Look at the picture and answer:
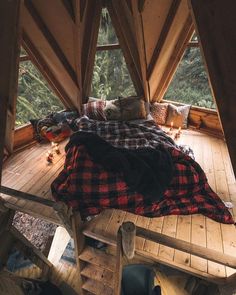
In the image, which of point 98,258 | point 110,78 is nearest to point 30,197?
point 98,258

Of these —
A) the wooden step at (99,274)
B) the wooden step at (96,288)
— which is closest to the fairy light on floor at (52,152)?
the wooden step at (99,274)

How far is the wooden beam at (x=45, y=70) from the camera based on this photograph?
318cm

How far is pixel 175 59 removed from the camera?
372 centimetres

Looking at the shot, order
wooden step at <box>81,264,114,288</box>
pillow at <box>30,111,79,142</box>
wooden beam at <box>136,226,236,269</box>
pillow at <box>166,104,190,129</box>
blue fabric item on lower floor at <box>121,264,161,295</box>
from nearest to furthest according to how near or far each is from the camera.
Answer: wooden beam at <box>136,226,236,269</box> → wooden step at <box>81,264,114,288</box> → blue fabric item on lower floor at <box>121,264,161,295</box> → pillow at <box>30,111,79,142</box> → pillow at <box>166,104,190,129</box>

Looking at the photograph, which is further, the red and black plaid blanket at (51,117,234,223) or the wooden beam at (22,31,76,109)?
the wooden beam at (22,31,76,109)

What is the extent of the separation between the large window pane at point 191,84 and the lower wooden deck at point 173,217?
1.24 metres

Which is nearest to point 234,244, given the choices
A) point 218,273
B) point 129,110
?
point 218,273

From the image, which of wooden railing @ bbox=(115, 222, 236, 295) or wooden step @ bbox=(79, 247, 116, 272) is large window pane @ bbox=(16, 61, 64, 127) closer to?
wooden step @ bbox=(79, 247, 116, 272)

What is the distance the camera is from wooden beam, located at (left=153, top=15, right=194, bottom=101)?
3.30 metres

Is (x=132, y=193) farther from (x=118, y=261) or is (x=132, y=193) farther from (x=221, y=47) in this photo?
(x=221, y=47)

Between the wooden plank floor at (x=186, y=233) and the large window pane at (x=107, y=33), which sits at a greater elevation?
the large window pane at (x=107, y=33)

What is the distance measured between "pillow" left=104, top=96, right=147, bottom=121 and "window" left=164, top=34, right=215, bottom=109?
39.4 inches

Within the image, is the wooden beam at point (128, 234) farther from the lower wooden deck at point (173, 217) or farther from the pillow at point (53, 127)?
Answer: the pillow at point (53, 127)

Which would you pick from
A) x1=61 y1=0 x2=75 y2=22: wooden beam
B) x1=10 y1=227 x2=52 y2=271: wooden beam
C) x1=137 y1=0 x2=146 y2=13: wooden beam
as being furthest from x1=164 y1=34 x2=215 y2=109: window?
x1=10 y1=227 x2=52 y2=271: wooden beam
